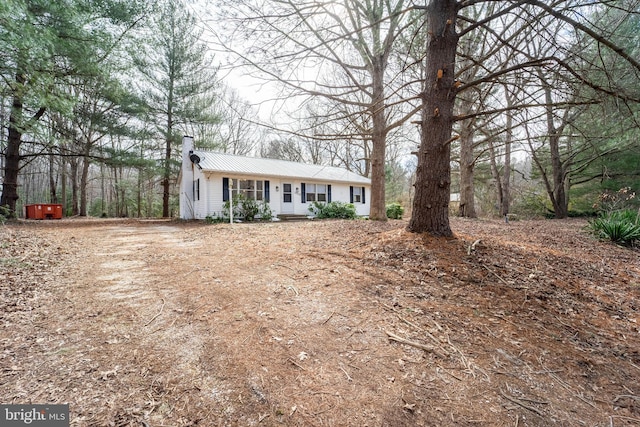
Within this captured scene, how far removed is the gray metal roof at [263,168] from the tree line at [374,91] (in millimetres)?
3316

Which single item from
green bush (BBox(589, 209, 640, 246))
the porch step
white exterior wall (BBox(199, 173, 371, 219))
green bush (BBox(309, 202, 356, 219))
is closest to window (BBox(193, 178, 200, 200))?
white exterior wall (BBox(199, 173, 371, 219))

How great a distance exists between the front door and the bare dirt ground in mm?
10465

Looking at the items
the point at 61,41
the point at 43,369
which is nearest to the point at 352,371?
the point at 43,369

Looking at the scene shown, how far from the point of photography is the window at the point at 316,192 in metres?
15.0

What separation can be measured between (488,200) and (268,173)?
18.0 meters

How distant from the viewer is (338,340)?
200 centimetres

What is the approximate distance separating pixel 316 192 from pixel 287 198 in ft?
6.38

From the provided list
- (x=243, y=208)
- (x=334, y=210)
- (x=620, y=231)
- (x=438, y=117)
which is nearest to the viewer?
(x=438, y=117)

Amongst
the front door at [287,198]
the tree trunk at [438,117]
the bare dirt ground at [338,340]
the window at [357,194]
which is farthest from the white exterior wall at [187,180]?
the tree trunk at [438,117]

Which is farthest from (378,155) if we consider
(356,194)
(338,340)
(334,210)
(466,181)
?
(356,194)

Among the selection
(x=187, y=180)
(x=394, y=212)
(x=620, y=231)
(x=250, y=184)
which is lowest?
(x=620, y=231)

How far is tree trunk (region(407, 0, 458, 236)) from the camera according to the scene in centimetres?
374

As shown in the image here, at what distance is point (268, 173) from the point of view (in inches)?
517

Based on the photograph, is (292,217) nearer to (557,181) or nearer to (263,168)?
(263,168)
